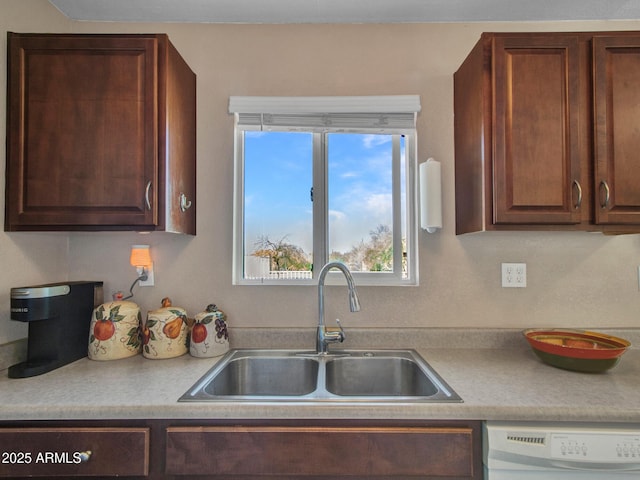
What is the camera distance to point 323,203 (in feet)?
5.48

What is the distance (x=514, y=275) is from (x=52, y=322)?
1.98 meters

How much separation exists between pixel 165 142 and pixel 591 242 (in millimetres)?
1954

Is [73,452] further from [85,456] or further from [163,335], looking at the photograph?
[163,335]

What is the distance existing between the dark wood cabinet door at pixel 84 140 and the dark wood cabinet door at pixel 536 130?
4.40 ft

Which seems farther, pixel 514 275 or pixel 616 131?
pixel 514 275

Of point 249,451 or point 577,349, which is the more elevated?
point 577,349

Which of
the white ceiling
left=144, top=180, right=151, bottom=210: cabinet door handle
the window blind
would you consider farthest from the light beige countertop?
the white ceiling

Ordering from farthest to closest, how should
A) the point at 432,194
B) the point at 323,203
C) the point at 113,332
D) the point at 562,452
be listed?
the point at 323,203, the point at 432,194, the point at 113,332, the point at 562,452

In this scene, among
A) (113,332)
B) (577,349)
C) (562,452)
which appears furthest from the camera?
(113,332)

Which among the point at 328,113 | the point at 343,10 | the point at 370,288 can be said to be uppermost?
the point at 343,10

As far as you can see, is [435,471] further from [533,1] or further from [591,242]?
[533,1]

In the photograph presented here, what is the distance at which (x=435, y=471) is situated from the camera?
94cm

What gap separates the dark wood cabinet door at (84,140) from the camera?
49.8 inches

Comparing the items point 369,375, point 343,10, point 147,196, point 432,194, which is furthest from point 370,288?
point 343,10
